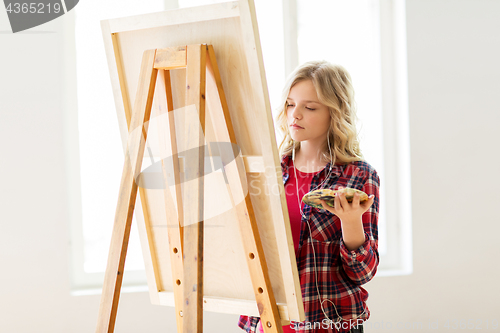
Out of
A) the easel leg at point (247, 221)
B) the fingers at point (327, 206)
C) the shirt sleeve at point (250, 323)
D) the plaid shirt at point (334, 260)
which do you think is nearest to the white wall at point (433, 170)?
the shirt sleeve at point (250, 323)

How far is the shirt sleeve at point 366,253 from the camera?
1127 mm

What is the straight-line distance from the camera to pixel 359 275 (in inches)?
45.6

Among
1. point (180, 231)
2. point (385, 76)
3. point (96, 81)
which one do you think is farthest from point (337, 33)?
point (180, 231)

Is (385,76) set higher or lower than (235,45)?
lower

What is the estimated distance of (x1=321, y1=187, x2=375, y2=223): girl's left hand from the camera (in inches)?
40.8

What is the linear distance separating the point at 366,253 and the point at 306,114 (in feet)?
1.40

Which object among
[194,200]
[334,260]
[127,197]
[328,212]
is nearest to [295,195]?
[328,212]

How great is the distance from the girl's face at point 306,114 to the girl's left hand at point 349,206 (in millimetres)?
263

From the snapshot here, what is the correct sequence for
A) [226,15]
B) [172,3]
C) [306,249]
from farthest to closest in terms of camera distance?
[172,3]
[306,249]
[226,15]

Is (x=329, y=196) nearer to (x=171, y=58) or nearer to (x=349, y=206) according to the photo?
(x=349, y=206)

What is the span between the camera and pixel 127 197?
41.6 inches

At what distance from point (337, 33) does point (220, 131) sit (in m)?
1.66

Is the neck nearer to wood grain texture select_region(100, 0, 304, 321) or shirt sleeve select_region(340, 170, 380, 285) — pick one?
shirt sleeve select_region(340, 170, 380, 285)

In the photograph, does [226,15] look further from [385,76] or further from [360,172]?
[385,76]
